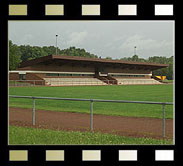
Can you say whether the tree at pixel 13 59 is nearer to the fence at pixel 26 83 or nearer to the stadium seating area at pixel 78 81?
the fence at pixel 26 83

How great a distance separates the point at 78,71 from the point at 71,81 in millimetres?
4090

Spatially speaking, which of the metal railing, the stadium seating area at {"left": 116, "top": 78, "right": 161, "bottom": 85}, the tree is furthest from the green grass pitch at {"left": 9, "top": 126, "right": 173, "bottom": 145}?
the stadium seating area at {"left": 116, "top": 78, "right": 161, "bottom": 85}

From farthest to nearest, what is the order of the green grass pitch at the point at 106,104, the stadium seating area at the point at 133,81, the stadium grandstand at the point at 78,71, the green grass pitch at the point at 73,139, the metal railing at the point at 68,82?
the stadium seating area at the point at 133,81
the stadium grandstand at the point at 78,71
the metal railing at the point at 68,82
the green grass pitch at the point at 106,104
the green grass pitch at the point at 73,139

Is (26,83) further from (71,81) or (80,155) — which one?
(80,155)

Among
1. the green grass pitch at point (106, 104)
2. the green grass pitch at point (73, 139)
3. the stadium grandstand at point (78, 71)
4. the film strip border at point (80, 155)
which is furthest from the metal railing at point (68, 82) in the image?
the film strip border at point (80, 155)

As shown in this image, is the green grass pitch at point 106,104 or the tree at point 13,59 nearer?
the green grass pitch at point 106,104

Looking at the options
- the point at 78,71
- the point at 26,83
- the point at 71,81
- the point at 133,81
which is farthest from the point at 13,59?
the point at 133,81

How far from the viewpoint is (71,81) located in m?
49.0

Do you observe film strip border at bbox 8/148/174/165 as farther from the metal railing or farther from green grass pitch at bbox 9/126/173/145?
the metal railing

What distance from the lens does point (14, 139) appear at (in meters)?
5.89

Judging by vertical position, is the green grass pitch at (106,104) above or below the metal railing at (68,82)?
below

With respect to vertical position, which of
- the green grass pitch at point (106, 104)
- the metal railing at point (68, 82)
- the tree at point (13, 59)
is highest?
the tree at point (13, 59)

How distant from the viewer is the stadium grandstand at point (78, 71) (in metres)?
44.9

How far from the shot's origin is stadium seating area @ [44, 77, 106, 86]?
4555 centimetres
